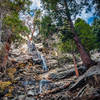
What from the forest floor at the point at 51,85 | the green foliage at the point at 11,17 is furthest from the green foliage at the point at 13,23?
the forest floor at the point at 51,85

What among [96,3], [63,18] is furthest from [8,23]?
[96,3]

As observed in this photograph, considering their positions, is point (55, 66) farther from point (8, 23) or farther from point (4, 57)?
point (8, 23)

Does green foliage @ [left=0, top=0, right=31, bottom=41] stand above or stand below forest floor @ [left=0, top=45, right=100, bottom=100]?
above

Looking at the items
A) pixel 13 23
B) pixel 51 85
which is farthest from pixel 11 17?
pixel 51 85

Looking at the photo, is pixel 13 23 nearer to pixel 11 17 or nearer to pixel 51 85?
pixel 11 17

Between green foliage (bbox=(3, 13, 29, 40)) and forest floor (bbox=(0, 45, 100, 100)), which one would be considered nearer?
forest floor (bbox=(0, 45, 100, 100))

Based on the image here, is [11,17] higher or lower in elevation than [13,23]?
higher

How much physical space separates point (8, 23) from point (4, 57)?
3908 millimetres

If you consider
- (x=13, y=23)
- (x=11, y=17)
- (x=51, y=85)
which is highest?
(x=11, y=17)

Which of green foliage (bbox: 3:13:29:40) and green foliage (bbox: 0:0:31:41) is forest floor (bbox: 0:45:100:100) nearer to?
green foliage (bbox: 0:0:31:41)

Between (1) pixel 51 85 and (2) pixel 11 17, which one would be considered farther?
(1) pixel 51 85

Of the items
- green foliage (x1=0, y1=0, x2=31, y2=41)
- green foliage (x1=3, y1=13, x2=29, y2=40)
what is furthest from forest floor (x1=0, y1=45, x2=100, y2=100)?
green foliage (x1=3, y1=13, x2=29, y2=40)

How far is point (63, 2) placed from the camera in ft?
32.3

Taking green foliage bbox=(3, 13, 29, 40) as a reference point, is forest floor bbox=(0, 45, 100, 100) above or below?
below
